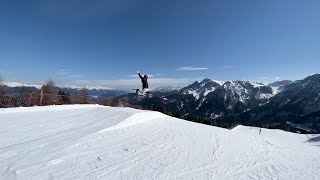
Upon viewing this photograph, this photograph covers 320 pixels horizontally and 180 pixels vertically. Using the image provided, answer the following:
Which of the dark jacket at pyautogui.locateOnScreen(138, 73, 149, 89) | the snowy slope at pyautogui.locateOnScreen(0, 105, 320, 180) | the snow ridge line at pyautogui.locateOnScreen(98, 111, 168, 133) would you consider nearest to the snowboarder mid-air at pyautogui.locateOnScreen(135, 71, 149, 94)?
the dark jacket at pyautogui.locateOnScreen(138, 73, 149, 89)

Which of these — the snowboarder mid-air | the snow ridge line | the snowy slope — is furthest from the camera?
the snowboarder mid-air

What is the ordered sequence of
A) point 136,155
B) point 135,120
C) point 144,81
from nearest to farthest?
point 136,155, point 135,120, point 144,81

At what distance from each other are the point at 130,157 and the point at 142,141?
6.82 feet

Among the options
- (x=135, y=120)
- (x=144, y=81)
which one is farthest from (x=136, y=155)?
(x=144, y=81)

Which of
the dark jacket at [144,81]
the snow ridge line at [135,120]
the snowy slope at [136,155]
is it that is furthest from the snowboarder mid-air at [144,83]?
the snowy slope at [136,155]

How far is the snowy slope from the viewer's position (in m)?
7.22

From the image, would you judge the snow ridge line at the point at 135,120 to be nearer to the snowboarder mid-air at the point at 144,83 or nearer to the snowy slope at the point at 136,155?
the snowy slope at the point at 136,155

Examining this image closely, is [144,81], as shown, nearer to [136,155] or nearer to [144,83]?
[144,83]

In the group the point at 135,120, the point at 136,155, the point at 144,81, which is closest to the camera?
the point at 136,155

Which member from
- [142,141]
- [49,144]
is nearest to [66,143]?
[49,144]

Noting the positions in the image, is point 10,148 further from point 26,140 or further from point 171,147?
point 171,147

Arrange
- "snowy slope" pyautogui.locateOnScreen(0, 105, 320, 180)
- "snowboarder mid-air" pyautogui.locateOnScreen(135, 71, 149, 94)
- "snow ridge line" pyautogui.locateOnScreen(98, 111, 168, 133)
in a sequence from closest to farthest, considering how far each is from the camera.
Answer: "snowy slope" pyautogui.locateOnScreen(0, 105, 320, 180) → "snow ridge line" pyautogui.locateOnScreen(98, 111, 168, 133) → "snowboarder mid-air" pyautogui.locateOnScreen(135, 71, 149, 94)

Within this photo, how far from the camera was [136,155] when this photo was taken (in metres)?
8.75

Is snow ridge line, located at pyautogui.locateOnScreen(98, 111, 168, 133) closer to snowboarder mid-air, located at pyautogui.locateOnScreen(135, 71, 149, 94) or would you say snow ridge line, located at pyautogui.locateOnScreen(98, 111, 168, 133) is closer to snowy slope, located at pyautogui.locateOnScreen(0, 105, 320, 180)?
snowy slope, located at pyautogui.locateOnScreen(0, 105, 320, 180)
